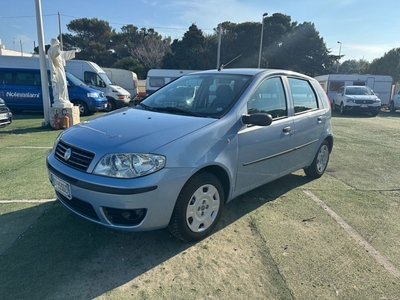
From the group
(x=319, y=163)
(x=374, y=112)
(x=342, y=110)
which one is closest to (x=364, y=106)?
(x=374, y=112)

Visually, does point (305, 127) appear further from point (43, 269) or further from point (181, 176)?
point (43, 269)

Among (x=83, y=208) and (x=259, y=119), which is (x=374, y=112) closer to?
(x=259, y=119)

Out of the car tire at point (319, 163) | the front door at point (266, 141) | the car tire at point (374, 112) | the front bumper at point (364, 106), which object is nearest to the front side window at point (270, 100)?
the front door at point (266, 141)

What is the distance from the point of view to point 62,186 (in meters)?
2.75

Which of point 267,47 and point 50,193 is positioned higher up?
point 267,47

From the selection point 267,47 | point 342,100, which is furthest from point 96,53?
point 342,100

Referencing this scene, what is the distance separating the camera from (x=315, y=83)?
190 inches

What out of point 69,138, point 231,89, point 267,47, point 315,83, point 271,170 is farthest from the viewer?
point 267,47

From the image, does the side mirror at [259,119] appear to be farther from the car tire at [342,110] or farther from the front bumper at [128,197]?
the car tire at [342,110]

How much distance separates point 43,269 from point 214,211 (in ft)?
5.29

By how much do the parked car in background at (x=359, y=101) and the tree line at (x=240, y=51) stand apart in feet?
73.4

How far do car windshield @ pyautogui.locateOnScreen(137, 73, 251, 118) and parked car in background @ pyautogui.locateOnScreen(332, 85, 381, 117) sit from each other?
15558 millimetres

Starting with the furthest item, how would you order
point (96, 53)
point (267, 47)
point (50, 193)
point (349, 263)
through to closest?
point (96, 53) < point (267, 47) < point (50, 193) < point (349, 263)

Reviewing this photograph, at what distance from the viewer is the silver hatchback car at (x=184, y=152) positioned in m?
2.48
